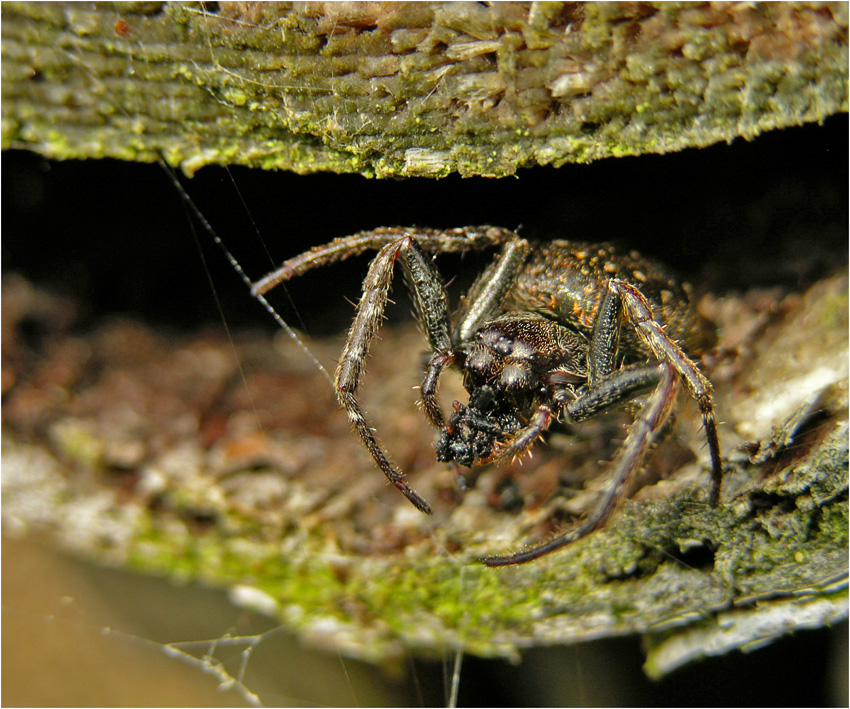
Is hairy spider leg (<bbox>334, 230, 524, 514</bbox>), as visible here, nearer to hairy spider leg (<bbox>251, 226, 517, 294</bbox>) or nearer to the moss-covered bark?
hairy spider leg (<bbox>251, 226, 517, 294</bbox>)

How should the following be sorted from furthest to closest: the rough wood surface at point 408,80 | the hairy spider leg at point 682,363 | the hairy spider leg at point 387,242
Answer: the hairy spider leg at point 387,242
the hairy spider leg at point 682,363
the rough wood surface at point 408,80

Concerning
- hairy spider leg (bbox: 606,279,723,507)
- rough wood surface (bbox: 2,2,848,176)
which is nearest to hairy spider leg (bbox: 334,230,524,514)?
rough wood surface (bbox: 2,2,848,176)

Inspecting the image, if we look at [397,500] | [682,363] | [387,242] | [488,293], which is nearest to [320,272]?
[387,242]

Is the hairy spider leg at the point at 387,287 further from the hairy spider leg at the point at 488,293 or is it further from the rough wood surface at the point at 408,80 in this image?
the rough wood surface at the point at 408,80

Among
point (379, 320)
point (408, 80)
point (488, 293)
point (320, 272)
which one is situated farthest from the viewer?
point (320, 272)

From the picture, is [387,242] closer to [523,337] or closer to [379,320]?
[379,320]

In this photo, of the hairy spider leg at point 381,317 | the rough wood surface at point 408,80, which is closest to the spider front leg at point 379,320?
the hairy spider leg at point 381,317

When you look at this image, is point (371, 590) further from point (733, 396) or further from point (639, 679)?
point (733, 396)
